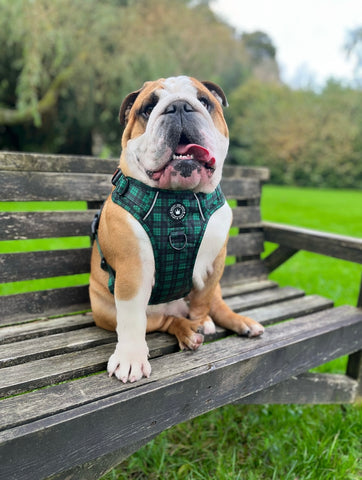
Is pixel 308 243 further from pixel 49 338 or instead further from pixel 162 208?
pixel 49 338

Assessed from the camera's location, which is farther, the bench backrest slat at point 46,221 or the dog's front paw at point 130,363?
the bench backrest slat at point 46,221

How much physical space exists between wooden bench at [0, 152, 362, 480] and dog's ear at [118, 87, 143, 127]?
1.72ft

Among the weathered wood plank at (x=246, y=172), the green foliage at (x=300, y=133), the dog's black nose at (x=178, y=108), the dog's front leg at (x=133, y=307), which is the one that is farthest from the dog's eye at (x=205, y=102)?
the green foliage at (x=300, y=133)

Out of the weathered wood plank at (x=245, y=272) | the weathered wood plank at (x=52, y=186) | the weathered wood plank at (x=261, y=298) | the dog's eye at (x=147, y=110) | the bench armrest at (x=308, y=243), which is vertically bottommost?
the weathered wood plank at (x=261, y=298)

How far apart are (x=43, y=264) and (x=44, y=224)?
183 millimetres

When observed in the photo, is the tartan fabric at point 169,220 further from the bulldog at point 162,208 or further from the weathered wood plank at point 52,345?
the weathered wood plank at point 52,345

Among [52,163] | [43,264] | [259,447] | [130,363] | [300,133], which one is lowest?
[259,447]

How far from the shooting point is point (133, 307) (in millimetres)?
1219

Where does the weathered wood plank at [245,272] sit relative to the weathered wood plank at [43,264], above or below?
below

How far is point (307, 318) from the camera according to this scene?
1.73 m

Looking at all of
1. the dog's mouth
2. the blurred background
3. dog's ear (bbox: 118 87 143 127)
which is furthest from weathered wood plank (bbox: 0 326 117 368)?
the blurred background

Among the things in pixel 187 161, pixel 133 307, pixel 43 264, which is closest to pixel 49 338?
pixel 43 264

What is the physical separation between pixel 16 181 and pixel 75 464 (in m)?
1.13

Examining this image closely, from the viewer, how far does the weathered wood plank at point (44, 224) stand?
64.1 inches
